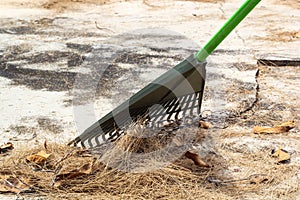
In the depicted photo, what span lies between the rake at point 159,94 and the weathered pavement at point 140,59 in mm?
342

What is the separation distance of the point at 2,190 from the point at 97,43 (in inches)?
98.7

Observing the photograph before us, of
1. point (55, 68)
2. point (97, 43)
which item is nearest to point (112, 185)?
point (55, 68)

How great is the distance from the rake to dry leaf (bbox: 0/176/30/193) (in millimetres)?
355

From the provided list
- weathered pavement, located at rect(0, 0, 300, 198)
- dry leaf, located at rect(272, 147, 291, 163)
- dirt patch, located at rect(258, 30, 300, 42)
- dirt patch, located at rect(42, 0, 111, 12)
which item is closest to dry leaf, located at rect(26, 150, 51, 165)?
weathered pavement, located at rect(0, 0, 300, 198)

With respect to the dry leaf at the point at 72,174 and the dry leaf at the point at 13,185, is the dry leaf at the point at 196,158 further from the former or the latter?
the dry leaf at the point at 13,185

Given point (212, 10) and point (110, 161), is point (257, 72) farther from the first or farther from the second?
point (212, 10)

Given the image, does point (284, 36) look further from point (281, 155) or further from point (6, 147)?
point (6, 147)

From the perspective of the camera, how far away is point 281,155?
2.59 metres

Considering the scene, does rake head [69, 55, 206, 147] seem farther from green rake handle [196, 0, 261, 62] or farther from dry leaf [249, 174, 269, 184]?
dry leaf [249, 174, 269, 184]

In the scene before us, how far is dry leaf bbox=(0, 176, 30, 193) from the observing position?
2229mm

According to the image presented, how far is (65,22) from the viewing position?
539 cm

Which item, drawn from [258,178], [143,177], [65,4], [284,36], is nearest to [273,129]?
[258,178]

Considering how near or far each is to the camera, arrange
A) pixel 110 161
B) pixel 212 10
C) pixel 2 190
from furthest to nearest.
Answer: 1. pixel 212 10
2. pixel 110 161
3. pixel 2 190

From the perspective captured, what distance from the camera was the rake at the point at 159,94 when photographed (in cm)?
244
